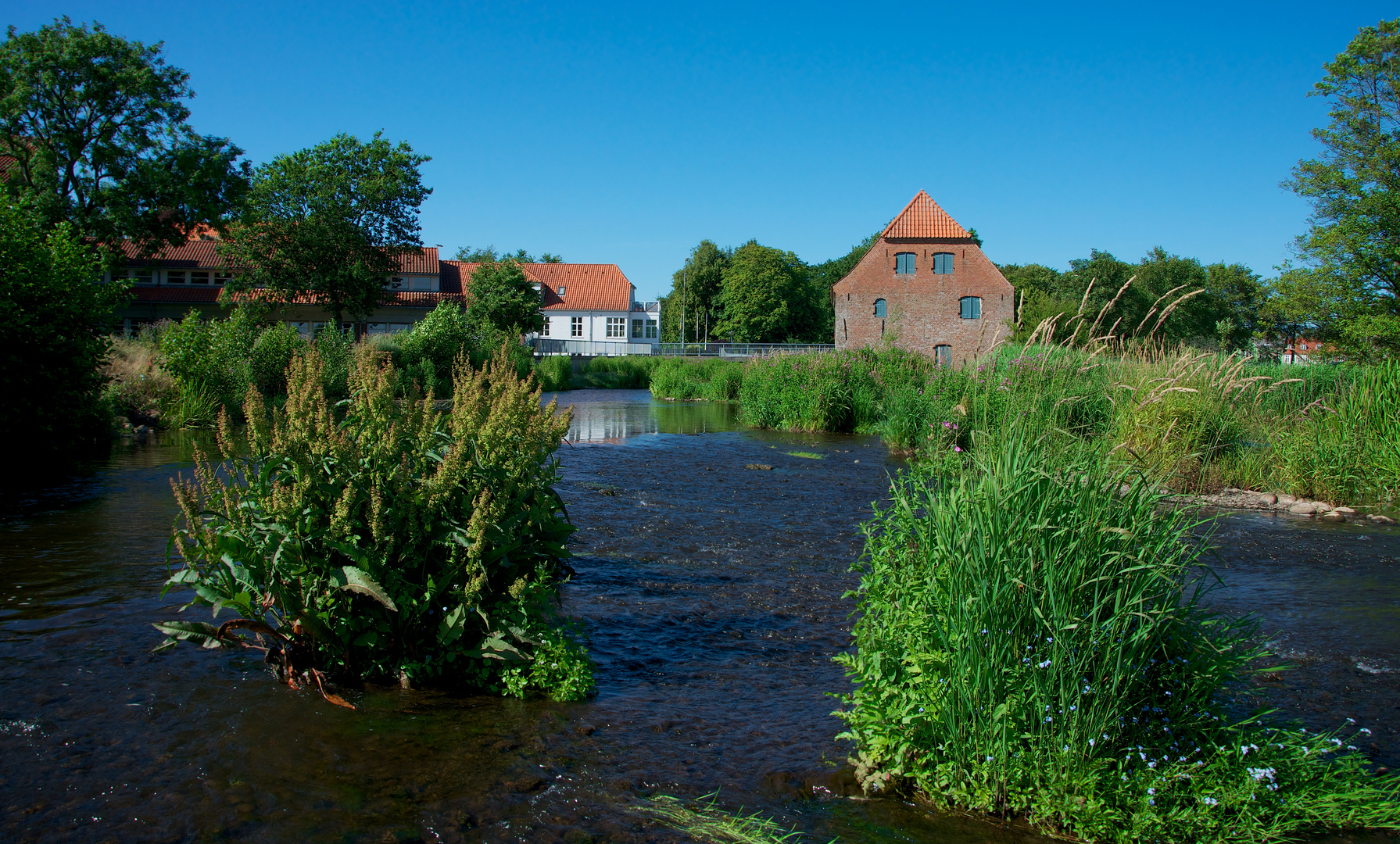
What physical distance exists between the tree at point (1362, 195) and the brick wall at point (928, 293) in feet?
53.3

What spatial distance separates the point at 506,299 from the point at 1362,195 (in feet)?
148

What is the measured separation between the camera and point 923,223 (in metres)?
51.7

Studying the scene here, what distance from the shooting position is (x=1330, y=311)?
1444 inches

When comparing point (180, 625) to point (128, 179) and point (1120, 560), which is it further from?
point (128, 179)

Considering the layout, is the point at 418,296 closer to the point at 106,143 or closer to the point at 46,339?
the point at 106,143

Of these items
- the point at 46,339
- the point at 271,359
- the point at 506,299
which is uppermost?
the point at 506,299

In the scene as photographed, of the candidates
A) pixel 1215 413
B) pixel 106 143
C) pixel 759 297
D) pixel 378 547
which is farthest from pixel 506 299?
pixel 378 547

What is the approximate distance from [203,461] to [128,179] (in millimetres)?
43636

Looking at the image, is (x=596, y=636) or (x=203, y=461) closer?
(x=203, y=461)

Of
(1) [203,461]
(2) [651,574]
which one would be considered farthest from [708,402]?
(1) [203,461]

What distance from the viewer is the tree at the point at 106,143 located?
36.2m

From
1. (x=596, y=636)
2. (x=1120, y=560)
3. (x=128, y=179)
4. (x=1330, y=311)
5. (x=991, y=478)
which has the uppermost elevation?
(x=128, y=179)

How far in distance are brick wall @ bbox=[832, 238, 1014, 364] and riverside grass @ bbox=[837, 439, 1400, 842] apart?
47941 millimetres

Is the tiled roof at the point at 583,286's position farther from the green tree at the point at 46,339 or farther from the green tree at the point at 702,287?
the green tree at the point at 46,339
